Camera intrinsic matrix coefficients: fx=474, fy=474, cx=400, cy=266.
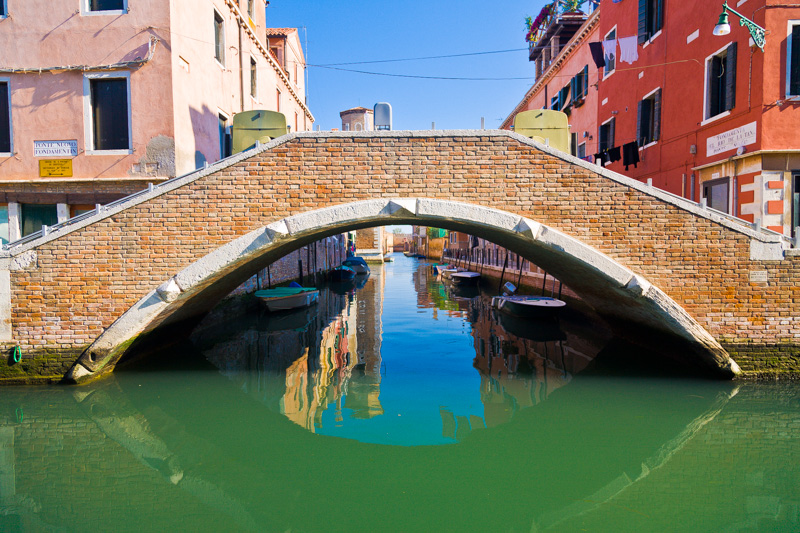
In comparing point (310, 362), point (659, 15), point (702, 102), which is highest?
point (659, 15)

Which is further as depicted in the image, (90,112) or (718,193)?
(90,112)

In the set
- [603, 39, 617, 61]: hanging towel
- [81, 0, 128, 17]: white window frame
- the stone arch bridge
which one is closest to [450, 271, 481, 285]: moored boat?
[603, 39, 617, 61]: hanging towel

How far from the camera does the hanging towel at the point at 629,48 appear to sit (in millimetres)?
11445

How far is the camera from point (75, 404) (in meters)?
6.40

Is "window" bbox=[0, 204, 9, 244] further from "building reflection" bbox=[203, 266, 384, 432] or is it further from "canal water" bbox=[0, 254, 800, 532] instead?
"building reflection" bbox=[203, 266, 384, 432]

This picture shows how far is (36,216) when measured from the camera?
9211mm

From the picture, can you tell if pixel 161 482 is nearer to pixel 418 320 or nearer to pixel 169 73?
pixel 169 73

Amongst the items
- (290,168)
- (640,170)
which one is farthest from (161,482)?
(640,170)

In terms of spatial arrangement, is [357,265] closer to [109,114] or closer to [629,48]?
[629,48]

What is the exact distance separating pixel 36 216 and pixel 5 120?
6.16ft

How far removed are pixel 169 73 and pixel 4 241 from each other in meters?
4.49

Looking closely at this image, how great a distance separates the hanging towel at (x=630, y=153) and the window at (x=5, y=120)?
43.5 ft

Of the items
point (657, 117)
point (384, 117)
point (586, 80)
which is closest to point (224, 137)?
point (384, 117)

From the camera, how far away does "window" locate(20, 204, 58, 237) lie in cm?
918
